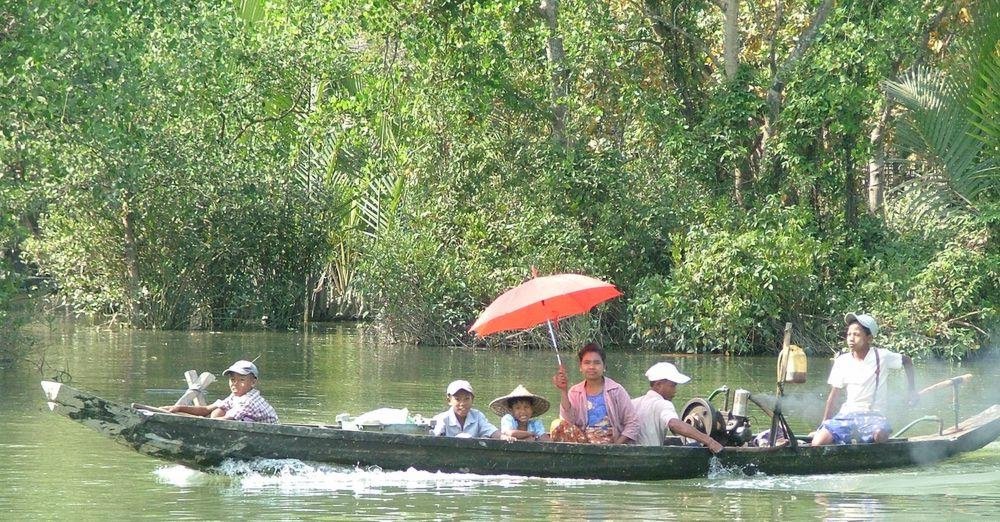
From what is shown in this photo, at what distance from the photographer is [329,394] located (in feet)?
59.6

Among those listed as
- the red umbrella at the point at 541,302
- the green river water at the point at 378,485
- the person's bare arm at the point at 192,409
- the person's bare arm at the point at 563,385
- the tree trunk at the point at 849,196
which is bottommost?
the green river water at the point at 378,485

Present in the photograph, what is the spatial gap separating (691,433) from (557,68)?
13.9 m

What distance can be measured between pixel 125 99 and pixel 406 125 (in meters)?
9.23

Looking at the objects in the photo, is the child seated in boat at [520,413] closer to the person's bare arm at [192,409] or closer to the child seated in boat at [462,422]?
the child seated in boat at [462,422]

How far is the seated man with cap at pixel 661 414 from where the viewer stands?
11828 mm

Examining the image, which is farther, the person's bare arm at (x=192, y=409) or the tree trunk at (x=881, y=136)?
the tree trunk at (x=881, y=136)

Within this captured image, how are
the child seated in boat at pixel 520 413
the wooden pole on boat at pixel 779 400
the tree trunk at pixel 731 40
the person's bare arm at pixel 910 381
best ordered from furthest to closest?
the tree trunk at pixel 731 40, the person's bare arm at pixel 910 381, the wooden pole on boat at pixel 779 400, the child seated in boat at pixel 520 413

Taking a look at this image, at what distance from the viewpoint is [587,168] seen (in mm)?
25359

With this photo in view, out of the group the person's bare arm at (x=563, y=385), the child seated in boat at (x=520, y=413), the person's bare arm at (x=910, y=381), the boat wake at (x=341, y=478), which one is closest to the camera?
the person's bare arm at (x=563, y=385)

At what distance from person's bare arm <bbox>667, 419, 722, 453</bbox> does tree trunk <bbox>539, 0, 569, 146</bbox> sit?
45.1 ft

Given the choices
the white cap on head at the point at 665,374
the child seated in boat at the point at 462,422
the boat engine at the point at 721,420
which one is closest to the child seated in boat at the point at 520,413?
the child seated in boat at the point at 462,422

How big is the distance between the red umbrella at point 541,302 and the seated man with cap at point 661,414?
0.77 m

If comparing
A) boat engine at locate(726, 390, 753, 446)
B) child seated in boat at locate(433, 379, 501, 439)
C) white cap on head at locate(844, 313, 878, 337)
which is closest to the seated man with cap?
boat engine at locate(726, 390, 753, 446)

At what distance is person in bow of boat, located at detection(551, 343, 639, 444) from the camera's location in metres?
11.9
